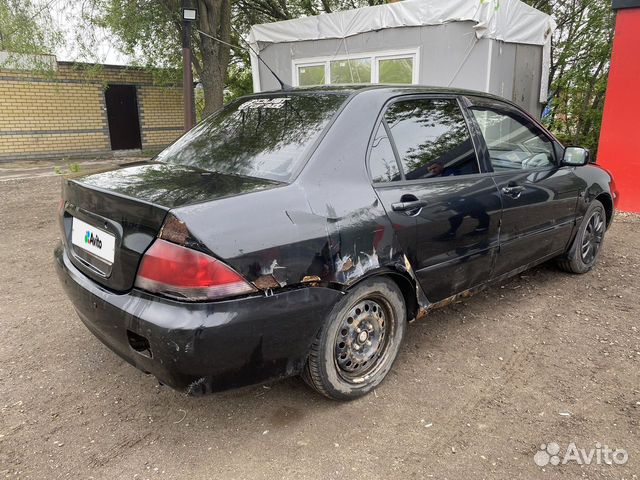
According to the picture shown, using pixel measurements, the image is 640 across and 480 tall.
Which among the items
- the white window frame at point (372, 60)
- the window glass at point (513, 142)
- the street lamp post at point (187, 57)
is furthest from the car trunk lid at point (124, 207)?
the white window frame at point (372, 60)

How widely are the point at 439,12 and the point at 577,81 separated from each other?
337 centimetres

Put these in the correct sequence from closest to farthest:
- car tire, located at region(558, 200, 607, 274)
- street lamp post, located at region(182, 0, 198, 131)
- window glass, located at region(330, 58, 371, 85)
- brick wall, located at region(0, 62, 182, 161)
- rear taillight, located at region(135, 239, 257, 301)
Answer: rear taillight, located at region(135, 239, 257, 301) < car tire, located at region(558, 200, 607, 274) < street lamp post, located at region(182, 0, 198, 131) < window glass, located at region(330, 58, 371, 85) < brick wall, located at region(0, 62, 182, 161)

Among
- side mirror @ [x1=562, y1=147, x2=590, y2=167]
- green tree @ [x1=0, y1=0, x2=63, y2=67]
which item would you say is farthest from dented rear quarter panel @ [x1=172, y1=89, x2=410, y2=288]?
green tree @ [x1=0, y1=0, x2=63, y2=67]

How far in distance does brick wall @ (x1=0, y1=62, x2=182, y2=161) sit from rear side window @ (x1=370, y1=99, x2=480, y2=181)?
1103cm

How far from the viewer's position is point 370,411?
262 cm

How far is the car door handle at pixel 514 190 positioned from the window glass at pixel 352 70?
230 inches

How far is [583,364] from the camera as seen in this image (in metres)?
3.05

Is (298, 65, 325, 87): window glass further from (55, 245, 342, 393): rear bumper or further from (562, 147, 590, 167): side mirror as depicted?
(55, 245, 342, 393): rear bumper

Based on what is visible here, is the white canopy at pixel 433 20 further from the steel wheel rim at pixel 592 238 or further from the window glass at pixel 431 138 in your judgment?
the window glass at pixel 431 138

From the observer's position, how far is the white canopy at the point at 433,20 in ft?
23.9

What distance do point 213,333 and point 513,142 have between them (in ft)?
9.57

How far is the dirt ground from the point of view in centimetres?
223

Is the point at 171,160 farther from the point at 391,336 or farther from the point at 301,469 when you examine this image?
the point at 301,469
